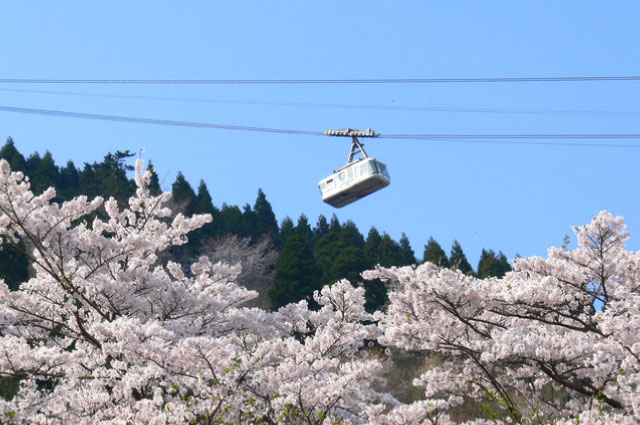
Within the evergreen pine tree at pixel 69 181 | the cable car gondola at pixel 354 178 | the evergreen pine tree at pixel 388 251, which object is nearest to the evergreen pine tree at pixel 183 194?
the evergreen pine tree at pixel 69 181

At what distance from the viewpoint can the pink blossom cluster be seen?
334 inches

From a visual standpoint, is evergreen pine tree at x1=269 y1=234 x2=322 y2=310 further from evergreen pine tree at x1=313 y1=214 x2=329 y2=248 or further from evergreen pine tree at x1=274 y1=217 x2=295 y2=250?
evergreen pine tree at x1=313 y1=214 x2=329 y2=248

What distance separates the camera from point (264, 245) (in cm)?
4319

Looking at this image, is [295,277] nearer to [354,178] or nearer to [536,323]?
[354,178]

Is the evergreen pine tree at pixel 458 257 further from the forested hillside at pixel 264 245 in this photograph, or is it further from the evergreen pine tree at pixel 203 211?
the evergreen pine tree at pixel 203 211

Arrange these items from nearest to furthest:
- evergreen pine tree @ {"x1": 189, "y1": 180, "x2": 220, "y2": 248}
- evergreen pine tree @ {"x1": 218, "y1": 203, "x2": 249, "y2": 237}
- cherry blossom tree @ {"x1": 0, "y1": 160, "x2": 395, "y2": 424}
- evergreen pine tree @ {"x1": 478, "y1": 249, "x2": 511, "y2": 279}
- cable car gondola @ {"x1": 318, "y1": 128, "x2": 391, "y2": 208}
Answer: cherry blossom tree @ {"x1": 0, "y1": 160, "x2": 395, "y2": 424} → cable car gondola @ {"x1": 318, "y1": 128, "x2": 391, "y2": 208} → evergreen pine tree @ {"x1": 478, "y1": 249, "x2": 511, "y2": 279} → evergreen pine tree @ {"x1": 189, "y1": 180, "x2": 220, "y2": 248} → evergreen pine tree @ {"x1": 218, "y1": 203, "x2": 249, "y2": 237}

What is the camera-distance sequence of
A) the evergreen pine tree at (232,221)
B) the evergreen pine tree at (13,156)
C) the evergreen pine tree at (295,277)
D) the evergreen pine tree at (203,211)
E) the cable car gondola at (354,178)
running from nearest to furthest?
the cable car gondola at (354,178), the evergreen pine tree at (295,277), the evergreen pine tree at (203,211), the evergreen pine tree at (232,221), the evergreen pine tree at (13,156)

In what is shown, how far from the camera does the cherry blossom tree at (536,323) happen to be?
918cm

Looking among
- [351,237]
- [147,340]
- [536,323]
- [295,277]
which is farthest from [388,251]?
[147,340]

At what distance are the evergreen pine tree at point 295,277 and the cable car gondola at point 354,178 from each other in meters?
16.7

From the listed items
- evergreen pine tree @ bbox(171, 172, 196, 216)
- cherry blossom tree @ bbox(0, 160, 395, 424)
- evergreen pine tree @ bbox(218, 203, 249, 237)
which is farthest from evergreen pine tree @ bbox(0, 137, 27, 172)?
cherry blossom tree @ bbox(0, 160, 395, 424)

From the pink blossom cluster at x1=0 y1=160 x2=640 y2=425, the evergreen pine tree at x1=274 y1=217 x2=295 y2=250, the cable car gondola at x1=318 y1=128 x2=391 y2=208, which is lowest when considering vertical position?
the pink blossom cluster at x1=0 y1=160 x2=640 y2=425

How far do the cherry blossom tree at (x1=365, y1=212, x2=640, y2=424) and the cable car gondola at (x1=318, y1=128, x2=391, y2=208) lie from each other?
4346mm

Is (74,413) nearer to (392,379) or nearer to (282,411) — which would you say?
(282,411)
